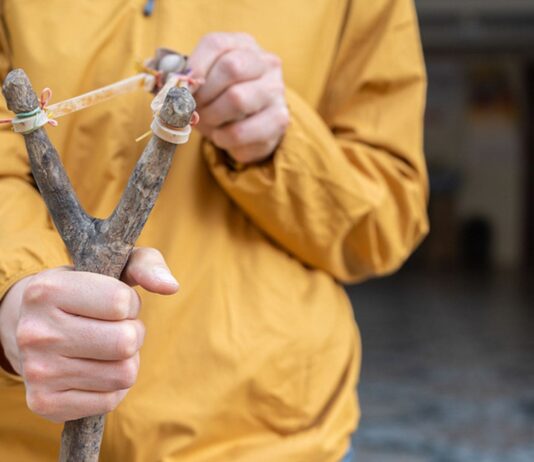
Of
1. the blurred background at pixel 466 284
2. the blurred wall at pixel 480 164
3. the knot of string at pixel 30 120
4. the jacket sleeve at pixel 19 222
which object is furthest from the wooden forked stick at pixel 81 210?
the blurred wall at pixel 480 164

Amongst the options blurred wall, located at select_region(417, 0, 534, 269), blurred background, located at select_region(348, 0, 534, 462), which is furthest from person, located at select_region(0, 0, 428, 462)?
blurred wall, located at select_region(417, 0, 534, 269)

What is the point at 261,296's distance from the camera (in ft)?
3.06

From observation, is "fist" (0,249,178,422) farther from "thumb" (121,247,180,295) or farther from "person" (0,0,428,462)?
"person" (0,0,428,462)

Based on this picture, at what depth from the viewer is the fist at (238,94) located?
84 cm

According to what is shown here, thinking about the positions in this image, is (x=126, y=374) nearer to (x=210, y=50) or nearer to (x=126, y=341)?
(x=126, y=341)

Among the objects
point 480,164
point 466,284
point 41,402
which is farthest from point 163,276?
point 480,164

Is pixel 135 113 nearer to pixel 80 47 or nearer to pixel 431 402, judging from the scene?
pixel 80 47

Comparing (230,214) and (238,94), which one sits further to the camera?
(230,214)

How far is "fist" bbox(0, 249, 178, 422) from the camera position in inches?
24.4

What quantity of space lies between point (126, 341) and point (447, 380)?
15.7 feet

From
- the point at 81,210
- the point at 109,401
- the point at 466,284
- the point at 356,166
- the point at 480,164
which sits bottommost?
the point at 480,164

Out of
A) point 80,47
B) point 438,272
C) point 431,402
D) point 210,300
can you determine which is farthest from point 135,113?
point 438,272

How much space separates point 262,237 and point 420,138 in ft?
0.77

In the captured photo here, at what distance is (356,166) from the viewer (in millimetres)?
1028
